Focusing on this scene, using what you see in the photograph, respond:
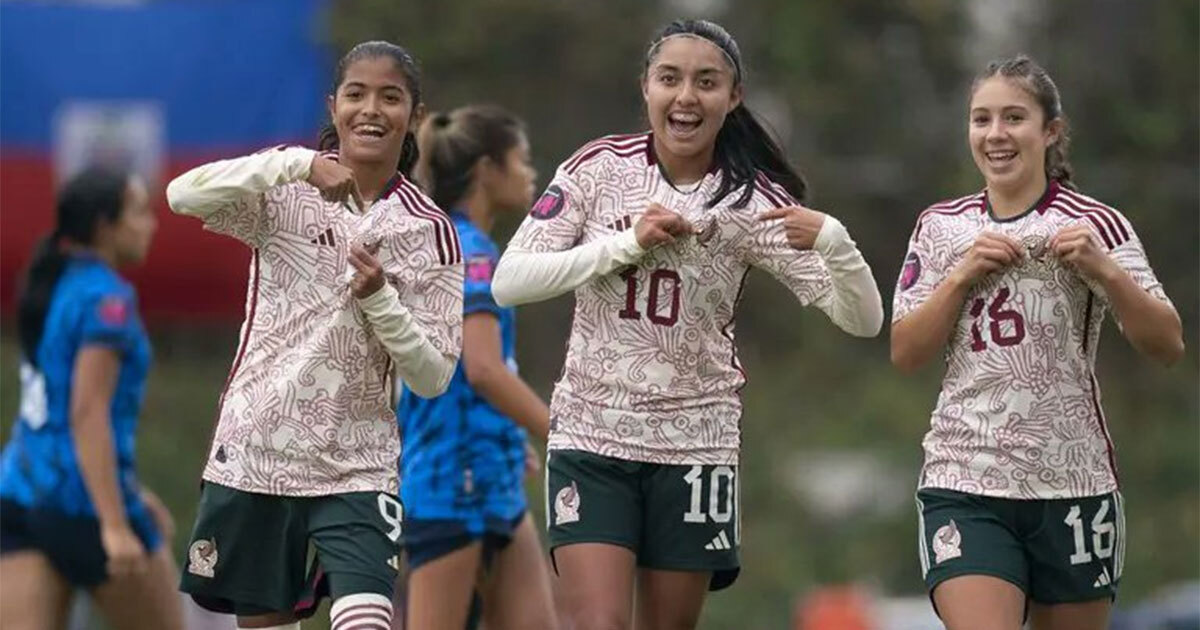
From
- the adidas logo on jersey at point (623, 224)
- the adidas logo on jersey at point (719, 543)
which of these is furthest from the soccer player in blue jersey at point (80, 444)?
the adidas logo on jersey at point (719, 543)

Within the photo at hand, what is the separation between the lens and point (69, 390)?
8789mm

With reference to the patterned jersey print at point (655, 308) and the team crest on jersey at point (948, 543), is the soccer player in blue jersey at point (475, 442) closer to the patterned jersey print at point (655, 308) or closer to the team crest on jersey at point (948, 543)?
the patterned jersey print at point (655, 308)

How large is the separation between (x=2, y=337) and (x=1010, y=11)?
8843 mm

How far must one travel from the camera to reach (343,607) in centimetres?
684

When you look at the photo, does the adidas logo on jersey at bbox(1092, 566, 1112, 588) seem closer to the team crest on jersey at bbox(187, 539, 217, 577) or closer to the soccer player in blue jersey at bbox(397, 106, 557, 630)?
the soccer player in blue jersey at bbox(397, 106, 557, 630)

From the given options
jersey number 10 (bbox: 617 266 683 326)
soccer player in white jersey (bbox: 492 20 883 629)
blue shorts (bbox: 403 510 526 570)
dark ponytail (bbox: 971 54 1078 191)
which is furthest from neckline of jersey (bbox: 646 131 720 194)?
blue shorts (bbox: 403 510 526 570)

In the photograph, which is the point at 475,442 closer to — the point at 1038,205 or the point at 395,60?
the point at 395,60

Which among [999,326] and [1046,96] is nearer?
[999,326]

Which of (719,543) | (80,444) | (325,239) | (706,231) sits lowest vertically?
(719,543)

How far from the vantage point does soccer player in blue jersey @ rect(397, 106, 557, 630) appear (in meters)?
8.33

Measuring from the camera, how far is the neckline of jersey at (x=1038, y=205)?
7281 mm

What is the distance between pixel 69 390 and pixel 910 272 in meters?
3.02

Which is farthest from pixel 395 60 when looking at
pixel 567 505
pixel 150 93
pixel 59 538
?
pixel 150 93

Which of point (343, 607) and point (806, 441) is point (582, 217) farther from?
point (806, 441)
